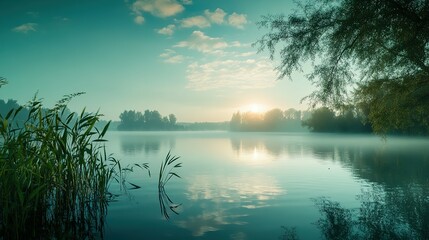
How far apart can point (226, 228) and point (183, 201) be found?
156 inches

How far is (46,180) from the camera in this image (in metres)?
8.71

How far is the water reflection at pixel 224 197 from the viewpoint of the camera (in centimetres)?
975

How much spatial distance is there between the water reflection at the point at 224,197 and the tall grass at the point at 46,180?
10.3ft

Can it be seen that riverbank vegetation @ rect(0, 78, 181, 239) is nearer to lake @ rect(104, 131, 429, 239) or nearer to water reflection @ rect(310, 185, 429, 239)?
lake @ rect(104, 131, 429, 239)

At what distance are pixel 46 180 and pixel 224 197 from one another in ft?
23.7

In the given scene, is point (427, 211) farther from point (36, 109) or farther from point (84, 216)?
point (36, 109)

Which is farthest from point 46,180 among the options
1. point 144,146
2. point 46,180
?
point 144,146

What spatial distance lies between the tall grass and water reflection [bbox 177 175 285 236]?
3153mm

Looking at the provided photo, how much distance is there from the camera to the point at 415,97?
16797 mm

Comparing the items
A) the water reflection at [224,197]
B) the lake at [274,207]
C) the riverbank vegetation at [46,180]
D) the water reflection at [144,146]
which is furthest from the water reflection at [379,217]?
the water reflection at [144,146]

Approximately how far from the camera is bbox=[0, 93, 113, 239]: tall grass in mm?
7521

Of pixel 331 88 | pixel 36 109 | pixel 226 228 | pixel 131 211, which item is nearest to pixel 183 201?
pixel 131 211

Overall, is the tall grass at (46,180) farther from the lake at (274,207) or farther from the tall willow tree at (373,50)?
the tall willow tree at (373,50)

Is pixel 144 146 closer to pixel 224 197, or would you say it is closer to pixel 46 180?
pixel 224 197
